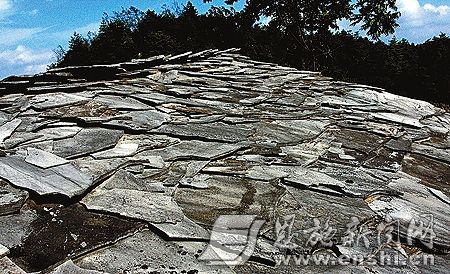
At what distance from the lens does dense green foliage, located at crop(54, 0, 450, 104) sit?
16.1 m

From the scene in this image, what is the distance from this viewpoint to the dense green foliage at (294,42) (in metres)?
16.1

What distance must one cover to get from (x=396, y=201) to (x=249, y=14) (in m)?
16.9

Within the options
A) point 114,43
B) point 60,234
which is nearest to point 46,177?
point 60,234

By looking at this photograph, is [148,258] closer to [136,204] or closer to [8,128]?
[136,204]

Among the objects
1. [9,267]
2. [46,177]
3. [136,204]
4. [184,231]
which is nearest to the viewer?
[9,267]

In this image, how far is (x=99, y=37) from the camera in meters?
17.3

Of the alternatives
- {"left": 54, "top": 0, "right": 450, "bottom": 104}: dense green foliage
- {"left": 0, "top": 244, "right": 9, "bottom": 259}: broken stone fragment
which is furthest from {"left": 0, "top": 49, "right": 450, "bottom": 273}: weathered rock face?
{"left": 54, "top": 0, "right": 450, "bottom": 104}: dense green foliage

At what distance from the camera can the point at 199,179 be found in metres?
2.00

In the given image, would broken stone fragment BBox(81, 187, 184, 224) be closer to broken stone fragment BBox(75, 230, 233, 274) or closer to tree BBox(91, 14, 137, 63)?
broken stone fragment BBox(75, 230, 233, 274)

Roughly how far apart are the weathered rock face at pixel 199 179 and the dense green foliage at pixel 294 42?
11.8m

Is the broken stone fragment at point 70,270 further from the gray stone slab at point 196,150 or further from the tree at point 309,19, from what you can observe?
the tree at point 309,19

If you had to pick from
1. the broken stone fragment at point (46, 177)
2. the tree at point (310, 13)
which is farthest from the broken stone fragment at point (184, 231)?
the tree at point (310, 13)

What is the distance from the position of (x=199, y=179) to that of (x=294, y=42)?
637 inches

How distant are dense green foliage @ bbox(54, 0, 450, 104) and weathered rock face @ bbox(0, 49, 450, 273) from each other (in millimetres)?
11793
